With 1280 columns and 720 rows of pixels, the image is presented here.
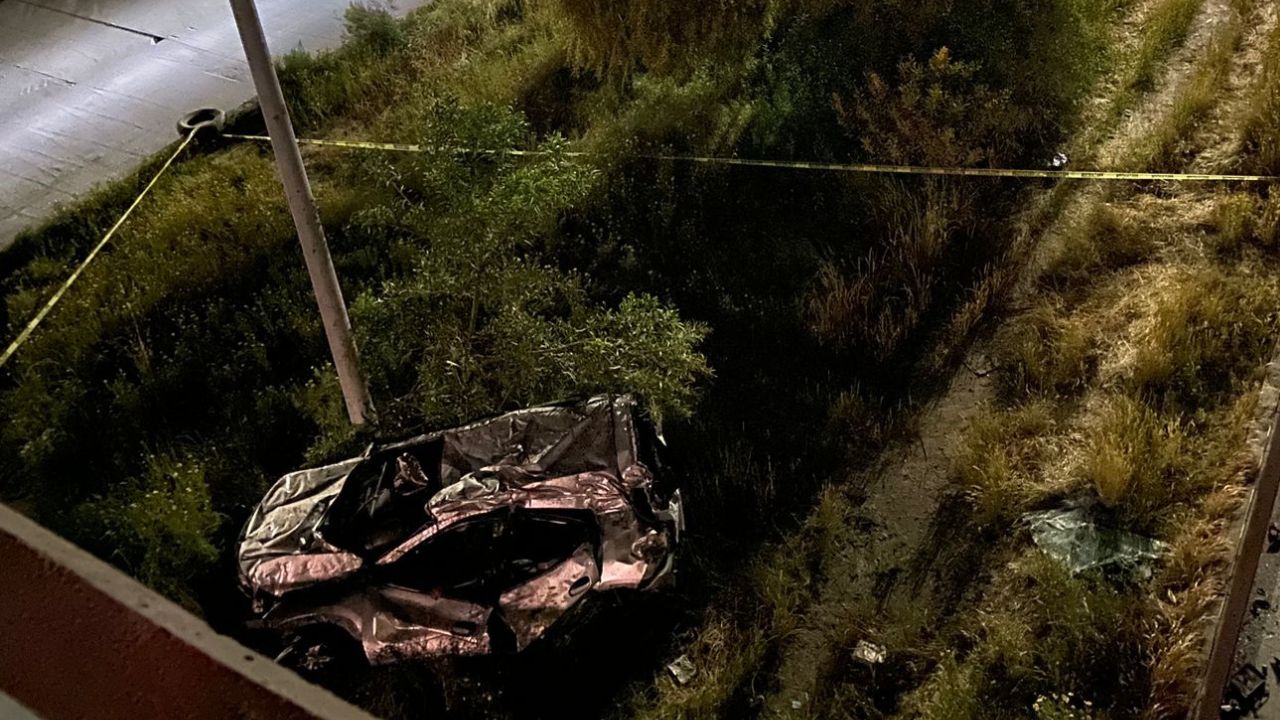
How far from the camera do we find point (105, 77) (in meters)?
7.06

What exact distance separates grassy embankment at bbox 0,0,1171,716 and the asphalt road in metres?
0.44

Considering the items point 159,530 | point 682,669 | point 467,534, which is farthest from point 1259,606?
point 159,530

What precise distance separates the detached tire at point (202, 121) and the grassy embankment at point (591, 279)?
0.25 m

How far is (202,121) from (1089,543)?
5.34 metres

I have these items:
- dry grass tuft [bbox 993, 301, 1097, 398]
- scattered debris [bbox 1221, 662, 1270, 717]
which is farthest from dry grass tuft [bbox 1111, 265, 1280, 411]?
scattered debris [bbox 1221, 662, 1270, 717]

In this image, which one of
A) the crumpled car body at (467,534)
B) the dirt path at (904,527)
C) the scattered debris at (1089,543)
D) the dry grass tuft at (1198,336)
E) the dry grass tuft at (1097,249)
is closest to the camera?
the crumpled car body at (467,534)

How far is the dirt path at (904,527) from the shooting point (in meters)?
3.76

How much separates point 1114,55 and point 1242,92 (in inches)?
29.9

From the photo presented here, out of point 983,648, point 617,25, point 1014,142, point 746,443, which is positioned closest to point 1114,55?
point 1014,142

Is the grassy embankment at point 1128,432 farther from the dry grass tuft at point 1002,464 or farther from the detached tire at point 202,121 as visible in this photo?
the detached tire at point 202,121

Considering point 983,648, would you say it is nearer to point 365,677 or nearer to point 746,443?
point 746,443

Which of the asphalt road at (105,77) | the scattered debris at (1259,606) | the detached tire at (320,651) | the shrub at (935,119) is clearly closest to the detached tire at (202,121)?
the asphalt road at (105,77)

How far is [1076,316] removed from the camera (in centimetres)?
490

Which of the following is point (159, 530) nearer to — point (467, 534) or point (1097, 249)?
point (467, 534)
